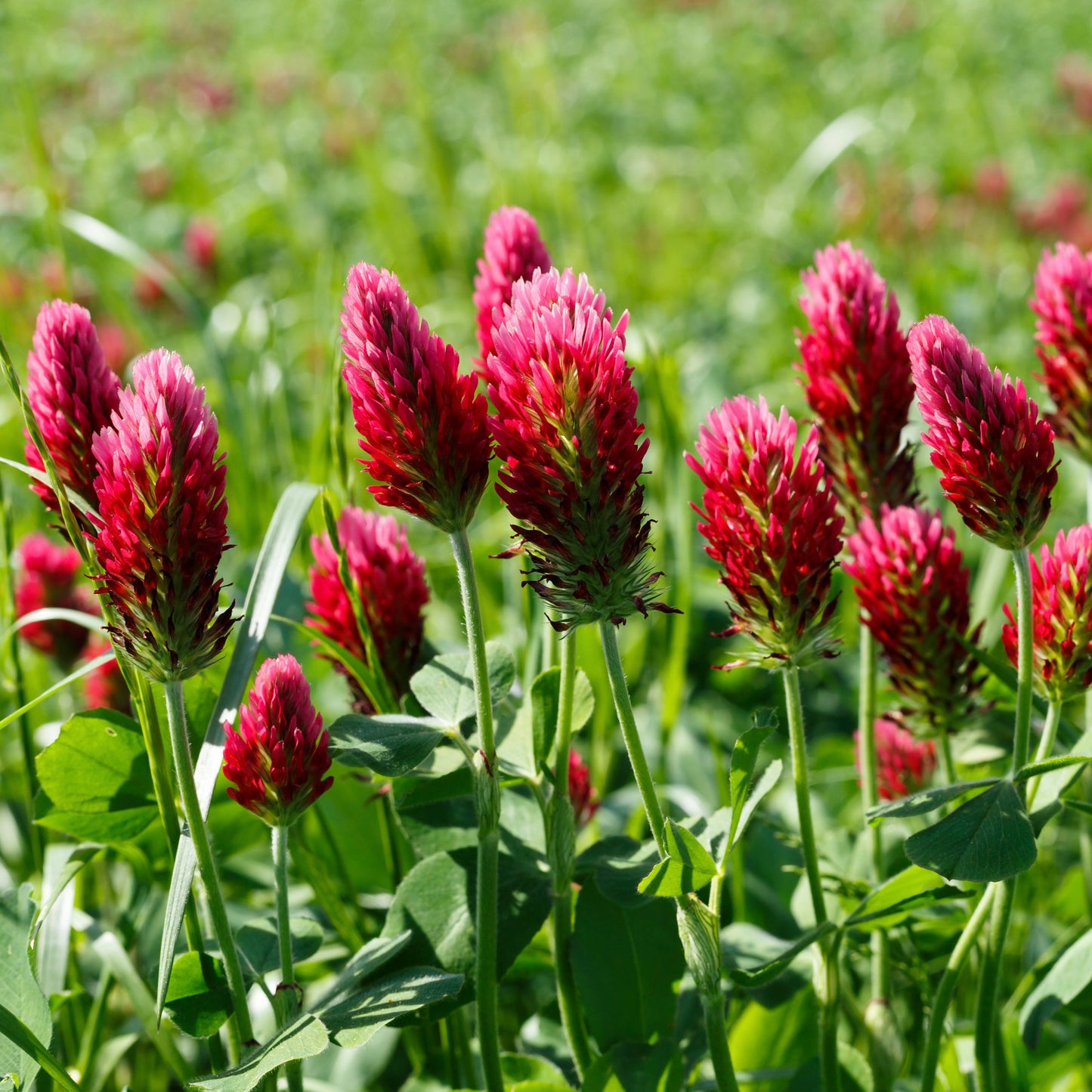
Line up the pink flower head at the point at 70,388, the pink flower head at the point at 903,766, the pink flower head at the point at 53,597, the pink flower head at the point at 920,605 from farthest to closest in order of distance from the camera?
the pink flower head at the point at 53,597, the pink flower head at the point at 903,766, the pink flower head at the point at 920,605, the pink flower head at the point at 70,388

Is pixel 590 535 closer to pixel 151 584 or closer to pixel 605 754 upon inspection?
pixel 151 584

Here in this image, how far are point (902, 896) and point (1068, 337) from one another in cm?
69

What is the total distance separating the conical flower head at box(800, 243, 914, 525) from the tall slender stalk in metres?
0.34

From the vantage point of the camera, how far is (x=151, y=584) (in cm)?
103

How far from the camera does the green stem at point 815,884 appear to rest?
1.13m

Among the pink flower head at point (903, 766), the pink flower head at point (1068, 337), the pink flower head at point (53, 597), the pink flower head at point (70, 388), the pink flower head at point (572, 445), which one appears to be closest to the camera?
the pink flower head at point (572, 445)

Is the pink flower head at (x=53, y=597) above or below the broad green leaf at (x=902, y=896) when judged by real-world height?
above

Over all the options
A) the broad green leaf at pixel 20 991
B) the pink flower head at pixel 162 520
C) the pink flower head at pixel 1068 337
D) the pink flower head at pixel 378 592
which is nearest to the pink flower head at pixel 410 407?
the pink flower head at pixel 162 520

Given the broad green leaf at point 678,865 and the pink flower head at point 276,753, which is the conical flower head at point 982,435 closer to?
the broad green leaf at point 678,865

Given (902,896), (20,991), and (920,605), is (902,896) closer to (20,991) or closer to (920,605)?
(920,605)


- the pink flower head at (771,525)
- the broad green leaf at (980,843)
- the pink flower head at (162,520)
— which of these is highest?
the pink flower head at (162,520)

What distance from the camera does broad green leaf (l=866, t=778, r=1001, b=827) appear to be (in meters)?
1.10

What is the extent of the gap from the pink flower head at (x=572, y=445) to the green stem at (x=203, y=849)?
1.07 feet

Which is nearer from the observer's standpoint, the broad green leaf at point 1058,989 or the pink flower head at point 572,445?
the pink flower head at point 572,445
